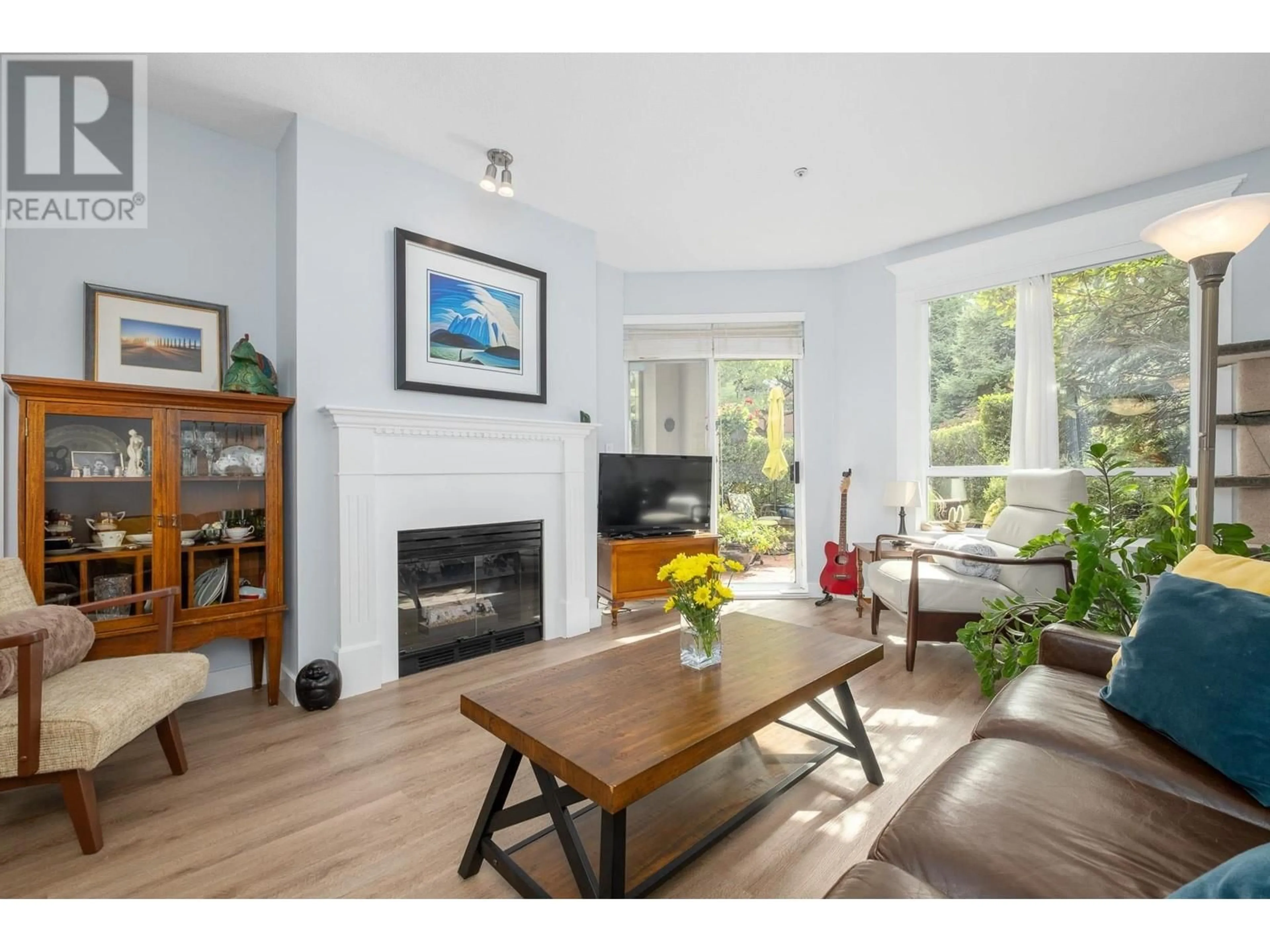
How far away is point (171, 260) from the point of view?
251 centimetres

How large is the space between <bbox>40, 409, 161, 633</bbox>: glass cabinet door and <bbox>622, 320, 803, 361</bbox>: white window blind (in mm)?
3244

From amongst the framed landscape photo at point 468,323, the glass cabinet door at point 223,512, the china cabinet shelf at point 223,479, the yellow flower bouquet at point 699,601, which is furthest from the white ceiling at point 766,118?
the yellow flower bouquet at point 699,601

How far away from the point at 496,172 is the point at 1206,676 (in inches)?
131

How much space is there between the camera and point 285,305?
2.64 m

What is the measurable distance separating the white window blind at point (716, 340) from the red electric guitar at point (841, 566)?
1.21 m

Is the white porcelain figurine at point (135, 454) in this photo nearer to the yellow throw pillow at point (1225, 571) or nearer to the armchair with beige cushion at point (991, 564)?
the yellow throw pillow at point (1225, 571)

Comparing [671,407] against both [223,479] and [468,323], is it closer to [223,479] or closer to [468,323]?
[468,323]

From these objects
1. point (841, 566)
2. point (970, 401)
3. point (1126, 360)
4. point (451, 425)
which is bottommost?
point (841, 566)

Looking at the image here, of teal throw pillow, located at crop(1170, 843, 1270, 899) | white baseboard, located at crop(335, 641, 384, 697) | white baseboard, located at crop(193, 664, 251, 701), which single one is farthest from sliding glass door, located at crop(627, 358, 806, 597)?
teal throw pillow, located at crop(1170, 843, 1270, 899)

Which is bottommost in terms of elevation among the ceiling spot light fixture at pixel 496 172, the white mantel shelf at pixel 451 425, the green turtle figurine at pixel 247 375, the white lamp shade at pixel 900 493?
the white lamp shade at pixel 900 493

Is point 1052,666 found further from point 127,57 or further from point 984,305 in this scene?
point 127,57

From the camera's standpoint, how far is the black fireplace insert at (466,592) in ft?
9.38

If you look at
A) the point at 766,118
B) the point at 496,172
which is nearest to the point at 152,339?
the point at 496,172
